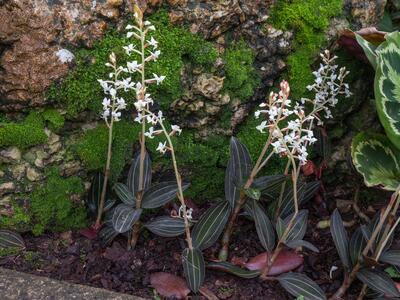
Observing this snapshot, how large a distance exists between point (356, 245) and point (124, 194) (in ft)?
3.65

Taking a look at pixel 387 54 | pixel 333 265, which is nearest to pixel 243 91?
pixel 387 54

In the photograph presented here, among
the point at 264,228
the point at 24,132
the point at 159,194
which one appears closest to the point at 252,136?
the point at 264,228

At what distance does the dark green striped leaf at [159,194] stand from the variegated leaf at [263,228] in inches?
14.6

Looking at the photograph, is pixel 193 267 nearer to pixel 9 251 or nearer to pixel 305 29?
pixel 9 251

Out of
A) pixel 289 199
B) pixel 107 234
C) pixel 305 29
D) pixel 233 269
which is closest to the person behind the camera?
pixel 233 269

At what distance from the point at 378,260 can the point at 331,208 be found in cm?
68

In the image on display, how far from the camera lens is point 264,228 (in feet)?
8.49

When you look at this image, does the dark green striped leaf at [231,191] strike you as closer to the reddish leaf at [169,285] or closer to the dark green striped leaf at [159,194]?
the dark green striped leaf at [159,194]

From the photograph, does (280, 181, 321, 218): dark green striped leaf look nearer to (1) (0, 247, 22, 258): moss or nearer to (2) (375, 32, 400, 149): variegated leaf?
(2) (375, 32, 400, 149): variegated leaf

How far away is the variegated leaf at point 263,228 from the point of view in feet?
8.45

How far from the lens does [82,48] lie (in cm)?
257

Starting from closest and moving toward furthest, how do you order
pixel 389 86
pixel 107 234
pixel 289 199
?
pixel 389 86, pixel 107 234, pixel 289 199

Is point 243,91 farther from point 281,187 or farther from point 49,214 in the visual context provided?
point 49,214

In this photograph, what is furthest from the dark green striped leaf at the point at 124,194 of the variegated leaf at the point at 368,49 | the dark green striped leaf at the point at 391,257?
the variegated leaf at the point at 368,49
